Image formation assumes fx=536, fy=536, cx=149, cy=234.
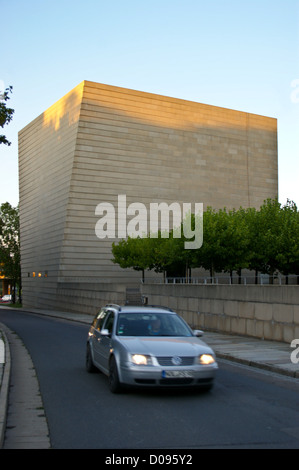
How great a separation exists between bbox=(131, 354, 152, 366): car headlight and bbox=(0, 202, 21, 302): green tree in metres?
89.1

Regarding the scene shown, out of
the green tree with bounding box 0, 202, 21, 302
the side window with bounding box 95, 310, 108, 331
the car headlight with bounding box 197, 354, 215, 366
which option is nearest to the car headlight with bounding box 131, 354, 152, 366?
the car headlight with bounding box 197, 354, 215, 366

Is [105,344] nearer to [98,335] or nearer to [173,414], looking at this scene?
[98,335]

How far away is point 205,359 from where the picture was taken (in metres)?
8.85

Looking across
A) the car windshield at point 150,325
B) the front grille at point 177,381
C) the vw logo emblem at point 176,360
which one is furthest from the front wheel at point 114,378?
the vw logo emblem at point 176,360

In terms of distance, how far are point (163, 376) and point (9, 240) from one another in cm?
9386

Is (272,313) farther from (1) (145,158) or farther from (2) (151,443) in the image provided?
(1) (145,158)

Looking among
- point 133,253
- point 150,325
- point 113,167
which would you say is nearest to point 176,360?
point 150,325

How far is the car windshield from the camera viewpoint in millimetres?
9773

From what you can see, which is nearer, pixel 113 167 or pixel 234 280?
pixel 234 280

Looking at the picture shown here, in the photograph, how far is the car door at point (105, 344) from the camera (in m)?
9.77

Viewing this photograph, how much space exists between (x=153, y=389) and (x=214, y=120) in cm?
8342

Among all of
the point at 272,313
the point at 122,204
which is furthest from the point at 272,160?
the point at 272,313

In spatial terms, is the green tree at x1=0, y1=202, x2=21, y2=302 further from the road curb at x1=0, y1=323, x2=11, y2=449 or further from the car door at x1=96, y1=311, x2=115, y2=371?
the car door at x1=96, y1=311, x2=115, y2=371

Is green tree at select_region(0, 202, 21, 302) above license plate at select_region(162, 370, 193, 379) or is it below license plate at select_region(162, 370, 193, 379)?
above
